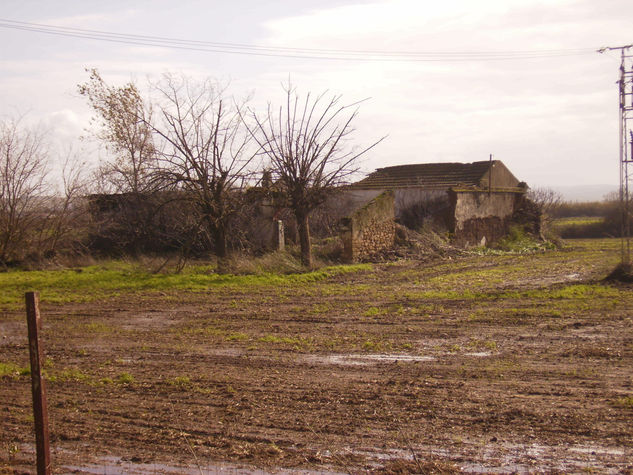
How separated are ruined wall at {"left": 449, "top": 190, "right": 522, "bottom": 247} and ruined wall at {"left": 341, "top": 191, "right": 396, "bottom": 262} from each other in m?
5.41

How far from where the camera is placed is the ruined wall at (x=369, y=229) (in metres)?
23.9

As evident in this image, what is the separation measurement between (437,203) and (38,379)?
28.2 m

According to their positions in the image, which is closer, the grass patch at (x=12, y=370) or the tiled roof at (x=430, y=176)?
the grass patch at (x=12, y=370)

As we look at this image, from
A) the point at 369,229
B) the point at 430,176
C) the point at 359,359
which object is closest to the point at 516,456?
the point at 359,359

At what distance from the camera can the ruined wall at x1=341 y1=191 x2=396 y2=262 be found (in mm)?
23875

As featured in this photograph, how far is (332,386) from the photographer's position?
778cm

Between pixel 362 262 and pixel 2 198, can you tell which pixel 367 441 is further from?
pixel 2 198

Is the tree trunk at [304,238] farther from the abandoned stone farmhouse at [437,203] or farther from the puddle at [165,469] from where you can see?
the puddle at [165,469]

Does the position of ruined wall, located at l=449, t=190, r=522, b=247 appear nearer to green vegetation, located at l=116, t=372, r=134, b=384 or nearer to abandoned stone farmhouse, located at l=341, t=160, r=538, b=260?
abandoned stone farmhouse, located at l=341, t=160, r=538, b=260

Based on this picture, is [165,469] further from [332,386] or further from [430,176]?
[430,176]

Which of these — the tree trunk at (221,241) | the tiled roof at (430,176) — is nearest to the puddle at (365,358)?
the tree trunk at (221,241)

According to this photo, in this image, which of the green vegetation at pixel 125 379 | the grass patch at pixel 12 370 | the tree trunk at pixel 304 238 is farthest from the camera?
the tree trunk at pixel 304 238

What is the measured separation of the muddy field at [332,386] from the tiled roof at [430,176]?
19410 millimetres

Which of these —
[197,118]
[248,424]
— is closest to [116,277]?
[197,118]
